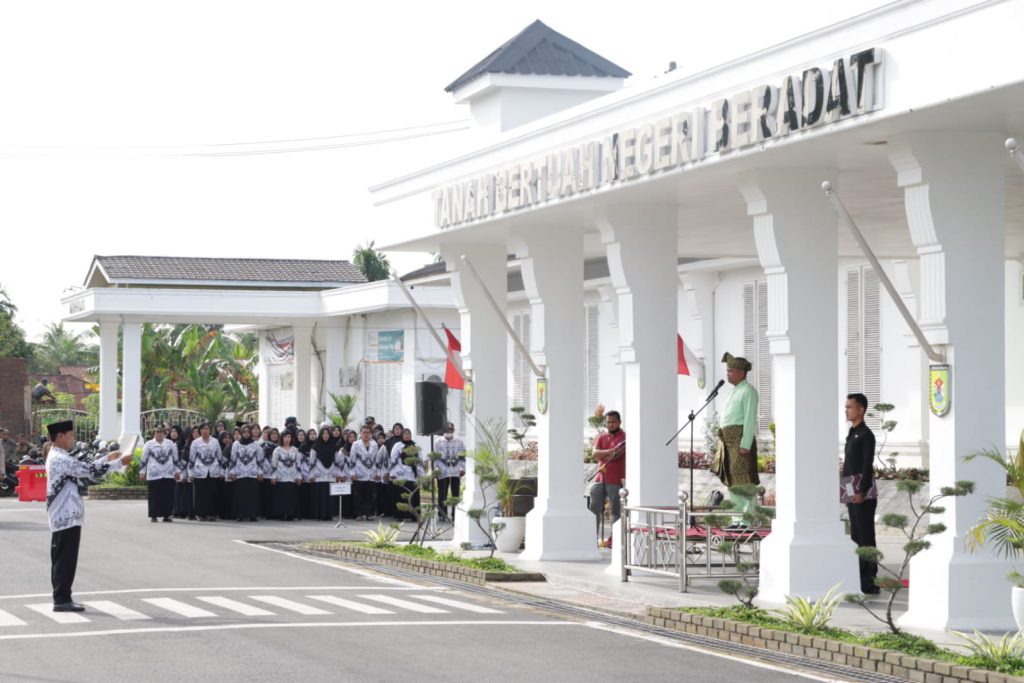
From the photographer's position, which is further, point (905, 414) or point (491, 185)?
point (905, 414)

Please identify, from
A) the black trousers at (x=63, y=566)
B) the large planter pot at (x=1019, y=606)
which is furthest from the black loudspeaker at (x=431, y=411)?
the large planter pot at (x=1019, y=606)

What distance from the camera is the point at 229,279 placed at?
4794 cm

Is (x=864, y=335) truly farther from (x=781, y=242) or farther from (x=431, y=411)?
(x=781, y=242)

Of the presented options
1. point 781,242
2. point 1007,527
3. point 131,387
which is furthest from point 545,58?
point 131,387

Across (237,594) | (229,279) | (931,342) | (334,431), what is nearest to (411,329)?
(229,279)

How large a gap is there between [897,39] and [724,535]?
19.7 feet

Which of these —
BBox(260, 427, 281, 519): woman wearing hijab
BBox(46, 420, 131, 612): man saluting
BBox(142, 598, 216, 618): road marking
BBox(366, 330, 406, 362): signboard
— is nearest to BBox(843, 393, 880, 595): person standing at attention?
BBox(142, 598, 216, 618): road marking

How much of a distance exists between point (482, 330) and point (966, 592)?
10606 millimetres

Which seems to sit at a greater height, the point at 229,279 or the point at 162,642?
the point at 229,279

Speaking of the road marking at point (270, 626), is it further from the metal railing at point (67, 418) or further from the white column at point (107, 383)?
the metal railing at point (67, 418)

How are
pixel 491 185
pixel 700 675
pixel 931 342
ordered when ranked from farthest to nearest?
pixel 491 185
pixel 931 342
pixel 700 675

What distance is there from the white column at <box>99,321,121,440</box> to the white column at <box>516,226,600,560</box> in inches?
1013

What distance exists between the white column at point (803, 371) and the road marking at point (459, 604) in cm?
259

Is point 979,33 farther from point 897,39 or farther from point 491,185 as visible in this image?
point 491,185
